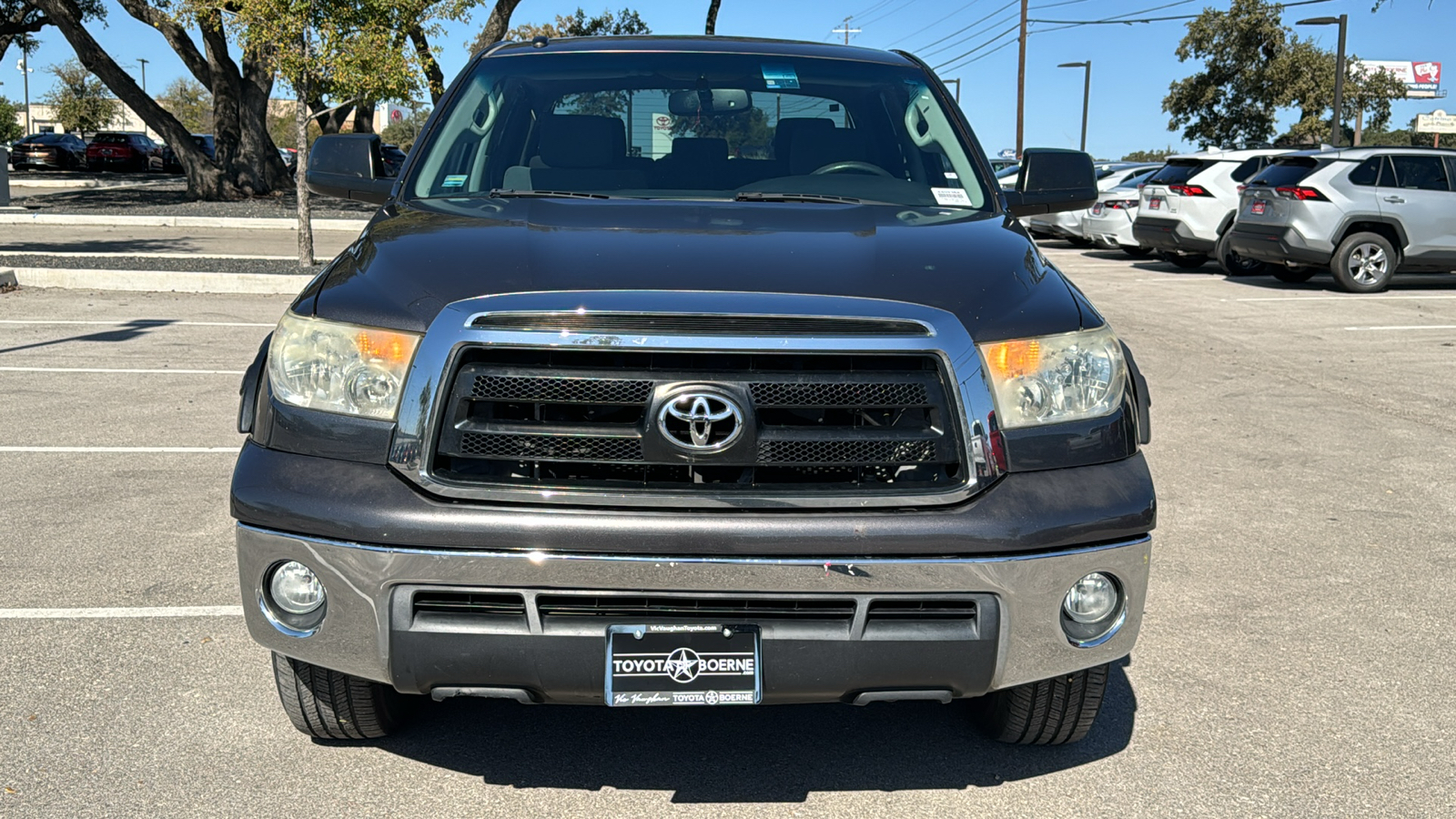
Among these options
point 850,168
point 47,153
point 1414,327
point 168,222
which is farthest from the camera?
point 47,153

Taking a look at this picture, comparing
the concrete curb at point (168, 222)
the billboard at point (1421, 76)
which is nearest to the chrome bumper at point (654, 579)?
the concrete curb at point (168, 222)

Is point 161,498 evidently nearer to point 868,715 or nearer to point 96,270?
point 868,715

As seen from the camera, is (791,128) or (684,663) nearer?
(684,663)

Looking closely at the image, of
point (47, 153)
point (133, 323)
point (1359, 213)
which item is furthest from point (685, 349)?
point (47, 153)

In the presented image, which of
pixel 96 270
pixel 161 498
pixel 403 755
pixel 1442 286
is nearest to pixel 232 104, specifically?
pixel 96 270

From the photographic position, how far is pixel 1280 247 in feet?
52.4

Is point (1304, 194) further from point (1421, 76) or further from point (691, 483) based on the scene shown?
point (1421, 76)

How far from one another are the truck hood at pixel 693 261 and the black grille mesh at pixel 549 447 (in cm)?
30

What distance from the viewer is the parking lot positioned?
10.6 ft

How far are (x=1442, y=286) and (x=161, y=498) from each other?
657 inches

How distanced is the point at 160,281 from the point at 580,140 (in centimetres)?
1192

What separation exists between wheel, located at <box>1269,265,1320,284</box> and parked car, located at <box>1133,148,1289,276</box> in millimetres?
611

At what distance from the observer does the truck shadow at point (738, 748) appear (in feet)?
10.9

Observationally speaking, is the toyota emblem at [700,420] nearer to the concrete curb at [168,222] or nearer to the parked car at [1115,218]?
the parked car at [1115,218]
